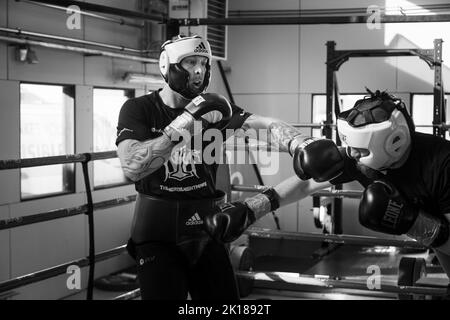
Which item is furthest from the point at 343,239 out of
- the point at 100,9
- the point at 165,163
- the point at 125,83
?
the point at 125,83

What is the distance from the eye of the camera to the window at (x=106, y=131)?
5.73m

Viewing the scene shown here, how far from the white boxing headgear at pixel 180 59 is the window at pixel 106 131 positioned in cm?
311

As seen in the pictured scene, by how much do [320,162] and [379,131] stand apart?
0.74 ft

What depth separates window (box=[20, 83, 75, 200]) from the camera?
16.0 ft

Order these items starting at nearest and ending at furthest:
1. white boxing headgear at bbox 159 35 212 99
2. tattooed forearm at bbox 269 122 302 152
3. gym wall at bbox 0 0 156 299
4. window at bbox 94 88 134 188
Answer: tattooed forearm at bbox 269 122 302 152
white boxing headgear at bbox 159 35 212 99
gym wall at bbox 0 0 156 299
window at bbox 94 88 134 188

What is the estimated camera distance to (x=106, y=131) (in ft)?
19.2

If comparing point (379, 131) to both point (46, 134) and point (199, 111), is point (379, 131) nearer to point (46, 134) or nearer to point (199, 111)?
point (199, 111)

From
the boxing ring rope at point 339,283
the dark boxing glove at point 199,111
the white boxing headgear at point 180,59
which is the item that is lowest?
the boxing ring rope at point 339,283

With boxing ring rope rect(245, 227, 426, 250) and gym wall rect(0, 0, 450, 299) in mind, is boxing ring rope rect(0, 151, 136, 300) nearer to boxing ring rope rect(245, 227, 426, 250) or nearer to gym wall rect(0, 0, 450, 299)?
boxing ring rope rect(245, 227, 426, 250)

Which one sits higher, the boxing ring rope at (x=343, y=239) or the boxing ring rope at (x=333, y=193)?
the boxing ring rope at (x=333, y=193)

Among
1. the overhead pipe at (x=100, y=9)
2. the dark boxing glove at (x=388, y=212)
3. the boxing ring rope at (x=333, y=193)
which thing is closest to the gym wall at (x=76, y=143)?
the overhead pipe at (x=100, y=9)

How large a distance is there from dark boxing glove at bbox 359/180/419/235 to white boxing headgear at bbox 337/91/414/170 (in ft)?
0.36

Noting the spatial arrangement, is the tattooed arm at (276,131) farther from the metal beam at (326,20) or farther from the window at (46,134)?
the window at (46,134)

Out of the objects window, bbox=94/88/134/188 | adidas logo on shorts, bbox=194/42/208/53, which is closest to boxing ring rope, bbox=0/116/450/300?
adidas logo on shorts, bbox=194/42/208/53
